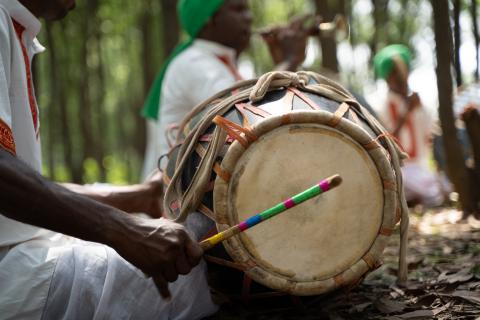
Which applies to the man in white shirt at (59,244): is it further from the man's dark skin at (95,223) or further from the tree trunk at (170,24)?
the tree trunk at (170,24)

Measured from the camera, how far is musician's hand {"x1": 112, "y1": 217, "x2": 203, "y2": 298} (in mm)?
1705

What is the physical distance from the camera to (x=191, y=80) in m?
→ 4.24

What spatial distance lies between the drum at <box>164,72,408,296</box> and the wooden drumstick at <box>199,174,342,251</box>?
0.41ft

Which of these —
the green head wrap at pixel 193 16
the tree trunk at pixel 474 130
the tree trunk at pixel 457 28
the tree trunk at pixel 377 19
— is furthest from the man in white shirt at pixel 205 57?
the tree trunk at pixel 377 19

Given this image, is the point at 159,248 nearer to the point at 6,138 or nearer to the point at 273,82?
the point at 6,138

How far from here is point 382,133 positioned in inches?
85.5

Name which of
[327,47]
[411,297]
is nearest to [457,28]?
[327,47]

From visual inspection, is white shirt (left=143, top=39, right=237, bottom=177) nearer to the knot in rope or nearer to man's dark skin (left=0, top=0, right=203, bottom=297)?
the knot in rope

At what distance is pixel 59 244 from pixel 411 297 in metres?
1.35

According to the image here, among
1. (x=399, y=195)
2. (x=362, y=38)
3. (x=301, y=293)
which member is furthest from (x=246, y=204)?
(x=362, y=38)

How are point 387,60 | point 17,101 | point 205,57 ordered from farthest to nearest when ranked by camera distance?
point 387,60
point 205,57
point 17,101

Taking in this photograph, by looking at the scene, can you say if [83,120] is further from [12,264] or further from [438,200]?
[12,264]

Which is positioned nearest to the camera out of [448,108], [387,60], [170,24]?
[448,108]

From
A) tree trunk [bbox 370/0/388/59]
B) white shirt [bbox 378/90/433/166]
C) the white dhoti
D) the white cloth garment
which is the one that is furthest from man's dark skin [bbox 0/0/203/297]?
tree trunk [bbox 370/0/388/59]
